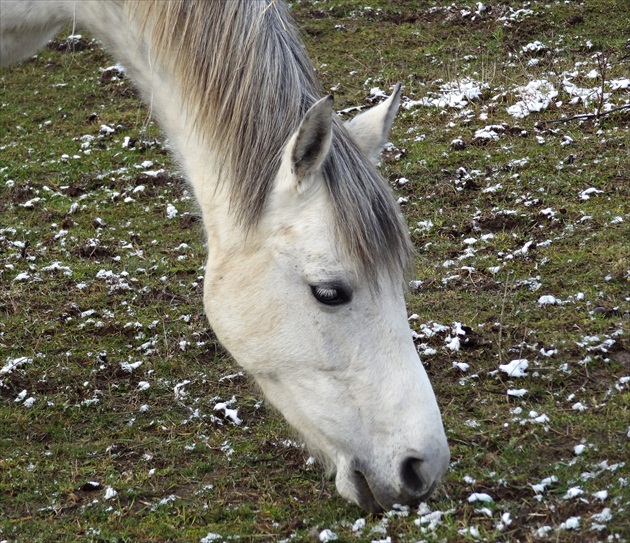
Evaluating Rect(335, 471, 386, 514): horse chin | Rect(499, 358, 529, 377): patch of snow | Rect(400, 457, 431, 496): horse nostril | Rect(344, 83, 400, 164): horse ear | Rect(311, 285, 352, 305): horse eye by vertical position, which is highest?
Rect(344, 83, 400, 164): horse ear

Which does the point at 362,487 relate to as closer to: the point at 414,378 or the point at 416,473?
the point at 416,473

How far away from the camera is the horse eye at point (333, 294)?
11.1 ft

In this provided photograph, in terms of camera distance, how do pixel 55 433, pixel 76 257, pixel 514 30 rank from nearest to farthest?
1. pixel 55 433
2. pixel 76 257
3. pixel 514 30

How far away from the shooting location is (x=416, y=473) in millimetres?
3141

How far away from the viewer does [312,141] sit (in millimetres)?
3322

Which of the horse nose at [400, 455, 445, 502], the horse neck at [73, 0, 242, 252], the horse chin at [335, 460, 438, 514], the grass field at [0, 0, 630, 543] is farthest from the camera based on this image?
the horse neck at [73, 0, 242, 252]

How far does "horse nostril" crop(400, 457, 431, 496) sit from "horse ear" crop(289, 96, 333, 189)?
1192 millimetres

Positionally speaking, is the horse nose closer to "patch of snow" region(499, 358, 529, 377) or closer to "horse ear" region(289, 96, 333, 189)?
"horse ear" region(289, 96, 333, 189)

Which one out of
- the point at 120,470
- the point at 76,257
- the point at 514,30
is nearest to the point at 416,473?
the point at 120,470

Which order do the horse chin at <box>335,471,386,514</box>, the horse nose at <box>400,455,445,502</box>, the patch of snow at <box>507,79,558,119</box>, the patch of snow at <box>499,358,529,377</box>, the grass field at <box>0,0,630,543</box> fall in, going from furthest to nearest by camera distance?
the patch of snow at <box>507,79,558,119</box>, the patch of snow at <box>499,358,529,377</box>, the grass field at <box>0,0,630,543</box>, the horse chin at <box>335,471,386,514</box>, the horse nose at <box>400,455,445,502</box>

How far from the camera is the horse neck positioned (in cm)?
377

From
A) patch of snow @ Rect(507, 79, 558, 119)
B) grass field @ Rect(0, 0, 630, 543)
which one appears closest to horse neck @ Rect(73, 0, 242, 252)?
grass field @ Rect(0, 0, 630, 543)

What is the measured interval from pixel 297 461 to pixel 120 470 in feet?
A: 3.05

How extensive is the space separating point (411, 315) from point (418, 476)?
6.83 feet
